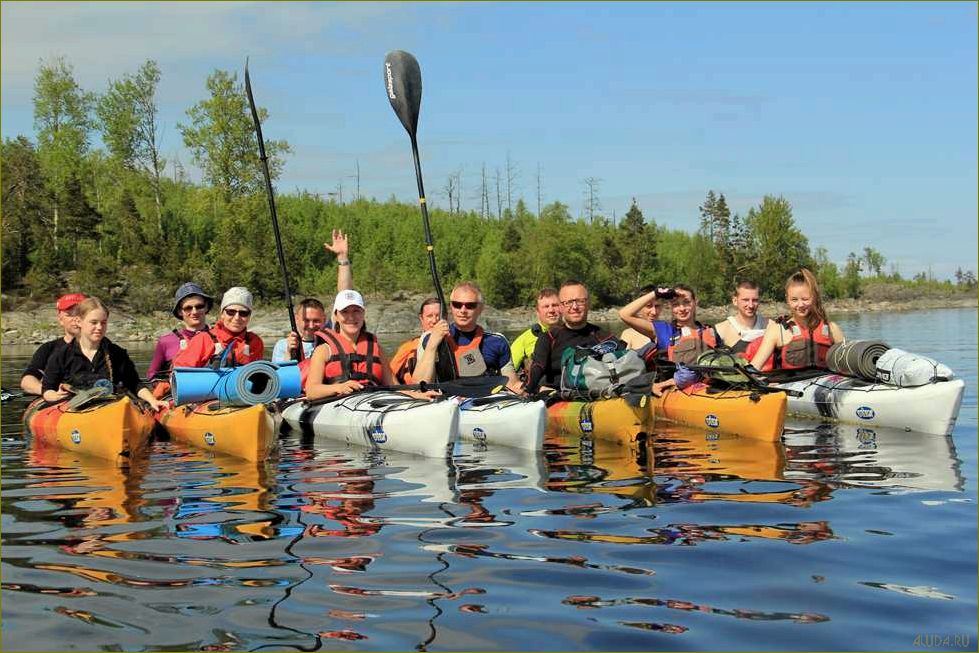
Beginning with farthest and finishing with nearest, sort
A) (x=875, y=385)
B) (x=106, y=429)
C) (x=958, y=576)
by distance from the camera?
(x=875, y=385)
(x=106, y=429)
(x=958, y=576)

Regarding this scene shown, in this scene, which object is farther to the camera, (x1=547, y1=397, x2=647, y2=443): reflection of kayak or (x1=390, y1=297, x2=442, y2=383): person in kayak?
(x1=390, y1=297, x2=442, y2=383): person in kayak

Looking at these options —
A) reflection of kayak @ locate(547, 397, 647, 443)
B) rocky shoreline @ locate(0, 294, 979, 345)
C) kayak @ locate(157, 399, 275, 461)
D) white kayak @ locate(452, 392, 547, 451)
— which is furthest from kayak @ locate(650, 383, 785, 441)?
rocky shoreline @ locate(0, 294, 979, 345)

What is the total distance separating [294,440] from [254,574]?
18.6 ft

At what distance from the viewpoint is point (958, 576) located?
4836 mm

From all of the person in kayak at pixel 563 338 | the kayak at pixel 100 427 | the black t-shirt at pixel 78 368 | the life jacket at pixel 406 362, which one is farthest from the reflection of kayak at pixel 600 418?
the black t-shirt at pixel 78 368

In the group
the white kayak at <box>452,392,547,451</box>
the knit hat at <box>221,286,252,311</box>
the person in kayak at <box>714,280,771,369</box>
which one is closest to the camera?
the white kayak at <box>452,392,547,451</box>

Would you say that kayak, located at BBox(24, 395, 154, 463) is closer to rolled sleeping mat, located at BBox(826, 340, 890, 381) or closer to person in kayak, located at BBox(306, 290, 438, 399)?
person in kayak, located at BBox(306, 290, 438, 399)

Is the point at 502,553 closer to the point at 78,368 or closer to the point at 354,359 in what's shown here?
the point at 354,359

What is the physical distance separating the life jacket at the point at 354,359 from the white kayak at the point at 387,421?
0.20m

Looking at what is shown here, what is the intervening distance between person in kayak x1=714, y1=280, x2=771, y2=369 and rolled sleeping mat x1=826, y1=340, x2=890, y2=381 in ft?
2.73

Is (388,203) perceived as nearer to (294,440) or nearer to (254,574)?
(294,440)

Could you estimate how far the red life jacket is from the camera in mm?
10102

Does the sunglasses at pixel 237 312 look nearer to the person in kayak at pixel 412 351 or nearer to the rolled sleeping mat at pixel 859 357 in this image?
the person in kayak at pixel 412 351

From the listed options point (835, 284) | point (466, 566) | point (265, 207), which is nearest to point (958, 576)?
point (466, 566)
